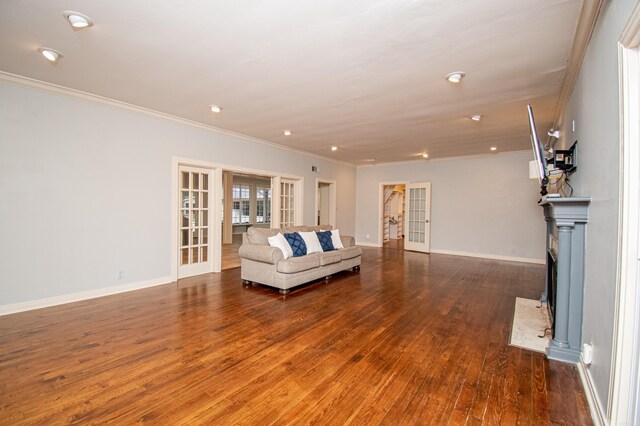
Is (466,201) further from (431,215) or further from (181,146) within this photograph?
(181,146)

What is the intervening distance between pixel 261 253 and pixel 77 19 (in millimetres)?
3197

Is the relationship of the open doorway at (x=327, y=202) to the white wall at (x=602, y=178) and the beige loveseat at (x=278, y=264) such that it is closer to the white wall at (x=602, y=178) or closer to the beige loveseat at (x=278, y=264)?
the beige loveseat at (x=278, y=264)

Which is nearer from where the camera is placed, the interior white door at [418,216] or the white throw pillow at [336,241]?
the white throw pillow at [336,241]

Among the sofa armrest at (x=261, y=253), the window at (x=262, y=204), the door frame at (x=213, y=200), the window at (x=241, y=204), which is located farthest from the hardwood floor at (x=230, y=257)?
the window at (x=262, y=204)

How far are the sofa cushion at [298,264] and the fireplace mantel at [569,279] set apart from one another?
296 cm

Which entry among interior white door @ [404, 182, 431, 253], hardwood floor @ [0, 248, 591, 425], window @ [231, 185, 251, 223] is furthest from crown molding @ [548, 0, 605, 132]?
window @ [231, 185, 251, 223]

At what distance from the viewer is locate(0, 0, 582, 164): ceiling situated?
6.84 feet

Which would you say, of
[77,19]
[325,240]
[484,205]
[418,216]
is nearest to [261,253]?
[325,240]

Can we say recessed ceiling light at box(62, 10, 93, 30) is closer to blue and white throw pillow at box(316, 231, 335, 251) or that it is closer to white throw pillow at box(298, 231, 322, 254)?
white throw pillow at box(298, 231, 322, 254)

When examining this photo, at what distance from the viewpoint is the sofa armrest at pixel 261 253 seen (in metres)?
4.30

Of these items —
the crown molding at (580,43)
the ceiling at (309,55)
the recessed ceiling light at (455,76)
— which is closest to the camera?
the crown molding at (580,43)

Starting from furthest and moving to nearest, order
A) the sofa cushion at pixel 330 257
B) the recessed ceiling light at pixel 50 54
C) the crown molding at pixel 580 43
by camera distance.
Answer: the sofa cushion at pixel 330 257
the recessed ceiling light at pixel 50 54
the crown molding at pixel 580 43

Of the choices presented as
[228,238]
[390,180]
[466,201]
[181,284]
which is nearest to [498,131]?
[466,201]

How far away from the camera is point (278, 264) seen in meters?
4.25
